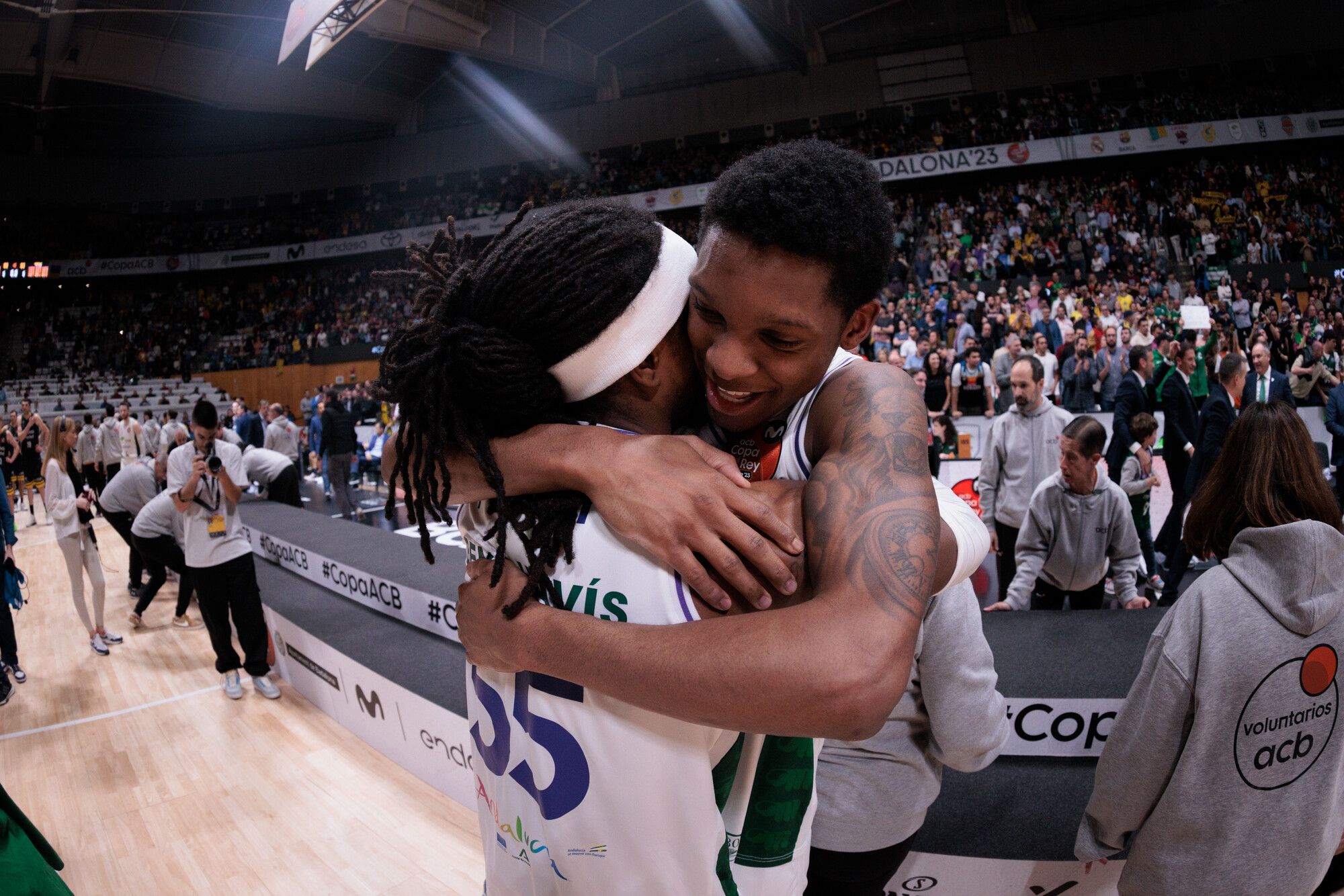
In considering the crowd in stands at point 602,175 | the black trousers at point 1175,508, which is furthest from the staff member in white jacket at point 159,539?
the crowd in stands at point 602,175

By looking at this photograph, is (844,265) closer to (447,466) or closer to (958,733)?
(447,466)

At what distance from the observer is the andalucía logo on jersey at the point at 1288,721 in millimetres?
1485

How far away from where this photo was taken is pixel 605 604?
0.88 metres

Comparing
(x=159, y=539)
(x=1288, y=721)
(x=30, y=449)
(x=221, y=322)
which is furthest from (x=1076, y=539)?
(x=221, y=322)

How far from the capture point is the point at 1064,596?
3.72m

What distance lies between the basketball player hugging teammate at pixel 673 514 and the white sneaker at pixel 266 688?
456 centimetres

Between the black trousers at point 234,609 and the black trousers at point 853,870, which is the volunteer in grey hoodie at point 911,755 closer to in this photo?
the black trousers at point 853,870

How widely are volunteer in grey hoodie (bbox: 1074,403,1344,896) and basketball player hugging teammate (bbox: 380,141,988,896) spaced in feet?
2.70

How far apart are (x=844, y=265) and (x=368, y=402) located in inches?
556

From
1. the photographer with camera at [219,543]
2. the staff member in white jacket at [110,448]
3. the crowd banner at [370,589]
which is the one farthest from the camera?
the staff member in white jacket at [110,448]

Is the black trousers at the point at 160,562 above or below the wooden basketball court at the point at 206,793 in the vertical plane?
above

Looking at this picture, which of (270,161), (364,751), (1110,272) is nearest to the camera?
(364,751)

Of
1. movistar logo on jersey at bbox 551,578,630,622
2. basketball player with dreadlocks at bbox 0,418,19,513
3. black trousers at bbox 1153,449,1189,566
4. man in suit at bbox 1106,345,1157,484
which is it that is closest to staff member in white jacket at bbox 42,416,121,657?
movistar logo on jersey at bbox 551,578,630,622

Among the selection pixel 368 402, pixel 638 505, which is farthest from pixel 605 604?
Result: pixel 368 402
